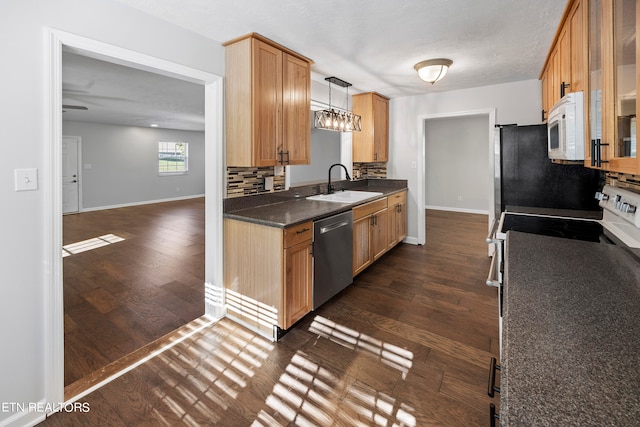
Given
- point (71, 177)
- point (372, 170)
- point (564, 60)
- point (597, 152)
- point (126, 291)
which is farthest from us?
point (71, 177)

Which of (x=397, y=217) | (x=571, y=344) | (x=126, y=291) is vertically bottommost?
(x=126, y=291)

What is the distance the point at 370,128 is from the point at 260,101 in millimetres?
2261

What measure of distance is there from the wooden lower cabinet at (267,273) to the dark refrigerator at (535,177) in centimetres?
238

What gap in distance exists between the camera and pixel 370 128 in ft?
14.5

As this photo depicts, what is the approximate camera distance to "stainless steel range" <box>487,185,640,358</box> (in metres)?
1.60

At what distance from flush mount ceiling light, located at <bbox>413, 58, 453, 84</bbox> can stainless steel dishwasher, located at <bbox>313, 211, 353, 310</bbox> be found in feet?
5.28

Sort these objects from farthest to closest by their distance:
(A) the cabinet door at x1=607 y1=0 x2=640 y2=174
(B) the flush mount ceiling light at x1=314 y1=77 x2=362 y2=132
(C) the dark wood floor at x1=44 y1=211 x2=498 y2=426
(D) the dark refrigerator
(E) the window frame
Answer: (E) the window frame
(B) the flush mount ceiling light at x1=314 y1=77 x2=362 y2=132
(D) the dark refrigerator
(C) the dark wood floor at x1=44 y1=211 x2=498 y2=426
(A) the cabinet door at x1=607 y1=0 x2=640 y2=174

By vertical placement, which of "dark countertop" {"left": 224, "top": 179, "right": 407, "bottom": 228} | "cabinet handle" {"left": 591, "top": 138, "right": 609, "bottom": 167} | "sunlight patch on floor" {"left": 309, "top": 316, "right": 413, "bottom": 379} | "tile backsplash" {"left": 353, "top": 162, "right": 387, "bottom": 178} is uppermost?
"tile backsplash" {"left": 353, "top": 162, "right": 387, "bottom": 178}

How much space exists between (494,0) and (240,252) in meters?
2.49

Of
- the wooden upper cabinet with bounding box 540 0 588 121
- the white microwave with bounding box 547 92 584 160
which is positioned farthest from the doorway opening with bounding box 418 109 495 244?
the white microwave with bounding box 547 92 584 160

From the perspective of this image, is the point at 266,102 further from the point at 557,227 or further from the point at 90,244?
the point at 90,244

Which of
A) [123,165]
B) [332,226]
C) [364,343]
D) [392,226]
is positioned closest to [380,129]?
[392,226]

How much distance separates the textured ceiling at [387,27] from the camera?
2.04 meters

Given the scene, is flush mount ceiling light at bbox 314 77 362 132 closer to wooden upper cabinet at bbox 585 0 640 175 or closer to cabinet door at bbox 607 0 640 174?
wooden upper cabinet at bbox 585 0 640 175
